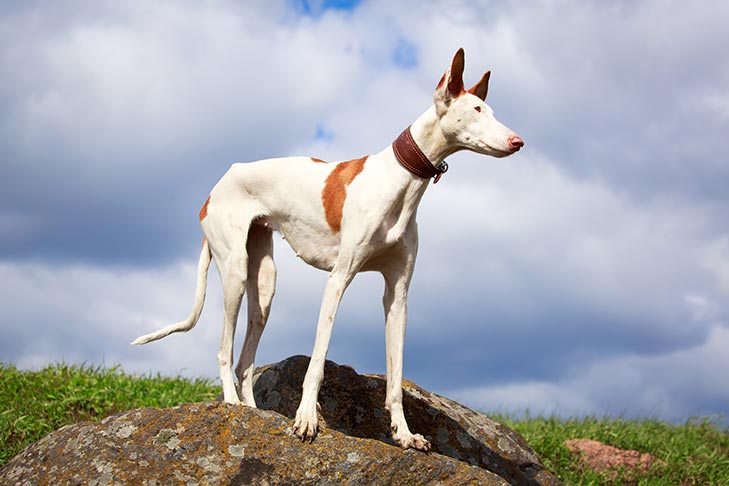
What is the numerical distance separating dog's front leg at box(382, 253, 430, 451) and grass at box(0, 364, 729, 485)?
14.3 ft

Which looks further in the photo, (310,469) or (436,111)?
(436,111)

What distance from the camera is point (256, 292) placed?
698 cm

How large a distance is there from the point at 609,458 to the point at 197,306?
628 cm

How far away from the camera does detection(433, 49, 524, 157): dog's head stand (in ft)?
19.1

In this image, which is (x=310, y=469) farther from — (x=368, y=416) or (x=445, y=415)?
(x=445, y=415)

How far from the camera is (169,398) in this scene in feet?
34.2

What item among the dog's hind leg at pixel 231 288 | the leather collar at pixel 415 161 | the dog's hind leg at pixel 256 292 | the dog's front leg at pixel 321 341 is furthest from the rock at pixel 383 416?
the leather collar at pixel 415 161

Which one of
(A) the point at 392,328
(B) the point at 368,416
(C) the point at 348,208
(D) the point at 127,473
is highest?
(C) the point at 348,208

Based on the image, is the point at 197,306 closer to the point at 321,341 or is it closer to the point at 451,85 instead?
the point at 321,341

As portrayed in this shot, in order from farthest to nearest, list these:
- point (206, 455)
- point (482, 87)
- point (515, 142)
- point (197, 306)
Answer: point (197, 306) → point (482, 87) → point (515, 142) → point (206, 455)

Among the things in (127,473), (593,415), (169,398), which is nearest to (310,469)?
(127,473)

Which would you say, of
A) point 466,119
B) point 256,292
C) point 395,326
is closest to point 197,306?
point 256,292

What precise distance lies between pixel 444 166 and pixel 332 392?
2247 millimetres

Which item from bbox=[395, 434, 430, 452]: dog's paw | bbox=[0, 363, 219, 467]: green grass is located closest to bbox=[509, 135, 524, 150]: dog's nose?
bbox=[395, 434, 430, 452]: dog's paw
